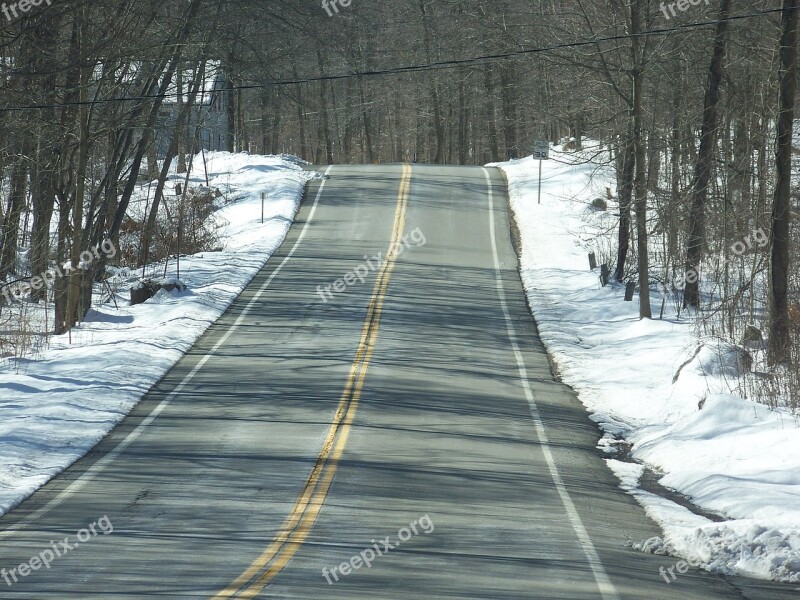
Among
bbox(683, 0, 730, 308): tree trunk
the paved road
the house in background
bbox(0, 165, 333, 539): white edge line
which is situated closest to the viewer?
the paved road

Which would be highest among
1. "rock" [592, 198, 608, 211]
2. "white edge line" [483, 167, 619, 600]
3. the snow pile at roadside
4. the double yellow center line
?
"rock" [592, 198, 608, 211]

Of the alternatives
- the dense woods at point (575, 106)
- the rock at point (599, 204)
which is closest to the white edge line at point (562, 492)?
the dense woods at point (575, 106)

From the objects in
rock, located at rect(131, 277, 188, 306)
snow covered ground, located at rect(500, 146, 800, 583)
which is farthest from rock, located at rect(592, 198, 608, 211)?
rock, located at rect(131, 277, 188, 306)

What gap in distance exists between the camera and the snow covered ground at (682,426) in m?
9.88

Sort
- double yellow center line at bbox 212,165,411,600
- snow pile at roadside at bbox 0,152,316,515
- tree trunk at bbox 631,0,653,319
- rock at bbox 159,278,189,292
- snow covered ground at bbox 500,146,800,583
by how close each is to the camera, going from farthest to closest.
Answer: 1. rock at bbox 159,278,189,292
2. tree trunk at bbox 631,0,653,319
3. snow pile at roadside at bbox 0,152,316,515
4. snow covered ground at bbox 500,146,800,583
5. double yellow center line at bbox 212,165,411,600

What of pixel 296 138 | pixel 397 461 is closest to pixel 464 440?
pixel 397 461

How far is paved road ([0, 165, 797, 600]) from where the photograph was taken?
348 inches

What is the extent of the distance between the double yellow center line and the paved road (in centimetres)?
3

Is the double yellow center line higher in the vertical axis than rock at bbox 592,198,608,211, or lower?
lower

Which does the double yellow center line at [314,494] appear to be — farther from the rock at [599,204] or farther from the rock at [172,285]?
the rock at [599,204]

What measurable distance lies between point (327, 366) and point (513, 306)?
8.33 meters

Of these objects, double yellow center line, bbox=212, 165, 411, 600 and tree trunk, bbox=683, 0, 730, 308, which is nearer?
double yellow center line, bbox=212, 165, 411, 600

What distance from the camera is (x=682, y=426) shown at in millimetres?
14688

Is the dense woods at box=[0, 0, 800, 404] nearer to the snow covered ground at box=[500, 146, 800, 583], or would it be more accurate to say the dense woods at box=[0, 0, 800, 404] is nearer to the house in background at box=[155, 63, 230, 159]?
the house in background at box=[155, 63, 230, 159]
